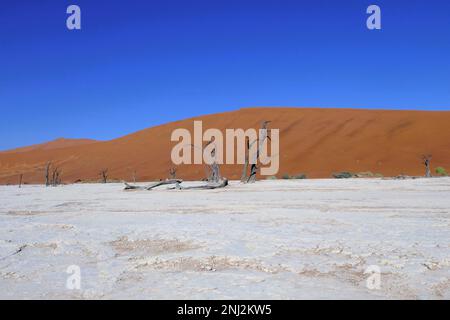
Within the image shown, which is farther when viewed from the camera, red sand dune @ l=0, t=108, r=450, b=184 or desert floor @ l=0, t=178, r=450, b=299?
red sand dune @ l=0, t=108, r=450, b=184

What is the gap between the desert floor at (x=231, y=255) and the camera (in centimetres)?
351

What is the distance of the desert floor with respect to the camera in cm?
351

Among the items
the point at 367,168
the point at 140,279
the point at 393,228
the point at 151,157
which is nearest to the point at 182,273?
the point at 140,279

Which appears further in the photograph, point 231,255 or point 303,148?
point 303,148

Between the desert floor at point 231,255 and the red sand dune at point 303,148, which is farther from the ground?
the red sand dune at point 303,148

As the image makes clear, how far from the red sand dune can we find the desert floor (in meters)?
27.4

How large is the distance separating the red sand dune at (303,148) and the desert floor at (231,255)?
27.4 m

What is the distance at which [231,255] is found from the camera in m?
4.72

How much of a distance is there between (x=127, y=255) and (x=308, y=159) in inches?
1432

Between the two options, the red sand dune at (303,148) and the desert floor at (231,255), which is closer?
the desert floor at (231,255)

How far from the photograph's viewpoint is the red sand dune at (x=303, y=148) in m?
37.6

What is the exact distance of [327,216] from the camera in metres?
7.82

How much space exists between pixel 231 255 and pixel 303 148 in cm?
3966

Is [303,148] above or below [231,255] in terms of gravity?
above
